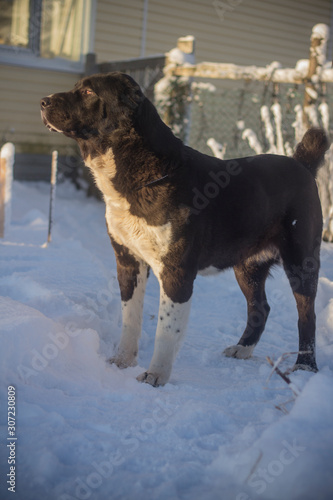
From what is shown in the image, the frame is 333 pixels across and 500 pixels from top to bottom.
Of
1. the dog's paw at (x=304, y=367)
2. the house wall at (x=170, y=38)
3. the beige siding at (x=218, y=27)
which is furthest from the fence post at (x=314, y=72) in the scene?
the beige siding at (x=218, y=27)

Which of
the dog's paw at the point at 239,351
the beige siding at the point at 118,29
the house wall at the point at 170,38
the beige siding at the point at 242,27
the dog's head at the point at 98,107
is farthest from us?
the beige siding at the point at 242,27

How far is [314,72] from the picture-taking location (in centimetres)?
598

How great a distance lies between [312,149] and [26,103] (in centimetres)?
679

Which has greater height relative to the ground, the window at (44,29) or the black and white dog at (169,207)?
the window at (44,29)

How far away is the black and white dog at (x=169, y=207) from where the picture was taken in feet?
8.82

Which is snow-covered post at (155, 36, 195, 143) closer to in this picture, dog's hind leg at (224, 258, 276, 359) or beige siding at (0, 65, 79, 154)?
beige siding at (0, 65, 79, 154)

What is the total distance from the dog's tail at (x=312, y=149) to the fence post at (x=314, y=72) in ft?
8.78

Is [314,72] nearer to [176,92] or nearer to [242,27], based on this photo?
[176,92]

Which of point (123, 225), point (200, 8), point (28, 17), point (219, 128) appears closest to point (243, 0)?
point (200, 8)

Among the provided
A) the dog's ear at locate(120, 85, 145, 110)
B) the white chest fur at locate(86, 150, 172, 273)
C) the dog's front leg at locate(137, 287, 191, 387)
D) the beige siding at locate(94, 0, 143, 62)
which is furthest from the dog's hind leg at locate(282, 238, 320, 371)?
the beige siding at locate(94, 0, 143, 62)

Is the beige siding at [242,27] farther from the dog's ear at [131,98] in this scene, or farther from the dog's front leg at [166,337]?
the dog's front leg at [166,337]

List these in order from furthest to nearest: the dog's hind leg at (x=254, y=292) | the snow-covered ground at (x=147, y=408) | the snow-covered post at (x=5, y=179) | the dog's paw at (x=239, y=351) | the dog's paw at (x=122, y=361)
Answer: the snow-covered post at (x=5, y=179)
the dog's hind leg at (x=254, y=292)
the dog's paw at (x=239, y=351)
the dog's paw at (x=122, y=361)
the snow-covered ground at (x=147, y=408)

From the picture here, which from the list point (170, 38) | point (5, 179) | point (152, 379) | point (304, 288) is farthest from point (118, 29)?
point (152, 379)

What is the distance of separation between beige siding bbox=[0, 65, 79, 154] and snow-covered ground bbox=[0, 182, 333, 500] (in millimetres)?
5362
